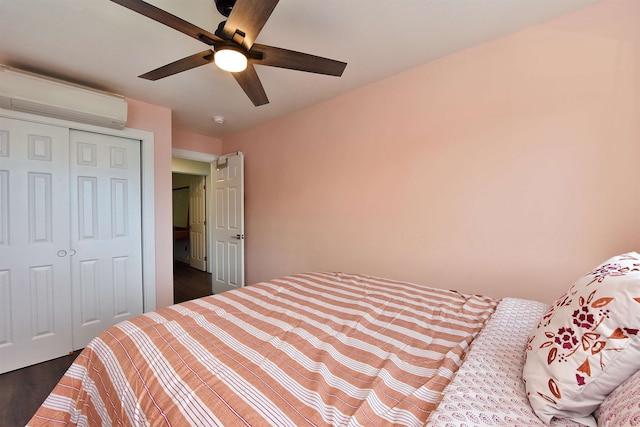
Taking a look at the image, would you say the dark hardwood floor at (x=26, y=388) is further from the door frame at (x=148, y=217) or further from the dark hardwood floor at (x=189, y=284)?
the dark hardwood floor at (x=189, y=284)

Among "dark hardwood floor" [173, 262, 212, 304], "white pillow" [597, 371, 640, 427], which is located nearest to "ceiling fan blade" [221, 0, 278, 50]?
"white pillow" [597, 371, 640, 427]

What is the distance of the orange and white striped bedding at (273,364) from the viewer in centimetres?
69

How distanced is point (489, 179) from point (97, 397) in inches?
92.2

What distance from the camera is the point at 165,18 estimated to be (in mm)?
1122

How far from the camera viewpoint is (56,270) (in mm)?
2227

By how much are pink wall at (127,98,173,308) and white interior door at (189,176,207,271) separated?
8.26ft

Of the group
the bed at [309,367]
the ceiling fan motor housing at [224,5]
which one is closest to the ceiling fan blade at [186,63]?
the ceiling fan motor housing at [224,5]

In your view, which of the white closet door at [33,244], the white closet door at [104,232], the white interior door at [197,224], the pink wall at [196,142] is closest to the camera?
the white closet door at [33,244]

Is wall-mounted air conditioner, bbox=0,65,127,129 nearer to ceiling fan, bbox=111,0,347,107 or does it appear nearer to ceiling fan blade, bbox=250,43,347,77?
ceiling fan, bbox=111,0,347,107

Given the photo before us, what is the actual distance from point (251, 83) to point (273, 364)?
154cm

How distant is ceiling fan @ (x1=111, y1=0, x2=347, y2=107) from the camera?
107cm

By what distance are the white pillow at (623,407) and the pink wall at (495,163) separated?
4.25 ft

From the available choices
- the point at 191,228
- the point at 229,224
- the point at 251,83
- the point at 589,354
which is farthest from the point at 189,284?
the point at 589,354

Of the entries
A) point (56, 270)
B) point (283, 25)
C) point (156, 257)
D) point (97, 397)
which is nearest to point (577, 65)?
point (283, 25)
